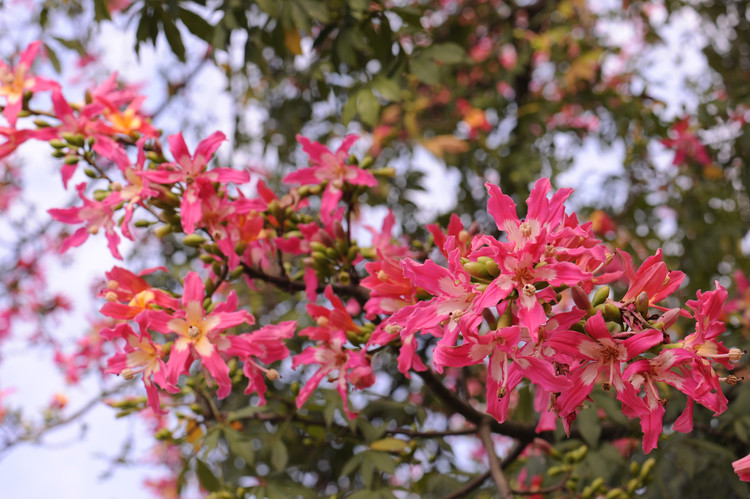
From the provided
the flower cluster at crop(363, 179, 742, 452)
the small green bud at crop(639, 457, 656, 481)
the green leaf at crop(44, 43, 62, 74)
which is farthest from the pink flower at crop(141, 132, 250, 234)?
the small green bud at crop(639, 457, 656, 481)

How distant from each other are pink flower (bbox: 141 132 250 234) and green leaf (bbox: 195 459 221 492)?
734 mm

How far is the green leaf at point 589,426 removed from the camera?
1678mm

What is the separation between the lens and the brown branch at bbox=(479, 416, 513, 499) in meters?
1.48

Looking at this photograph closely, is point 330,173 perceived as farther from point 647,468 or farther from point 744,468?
point 647,468

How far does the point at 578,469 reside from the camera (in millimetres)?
1790

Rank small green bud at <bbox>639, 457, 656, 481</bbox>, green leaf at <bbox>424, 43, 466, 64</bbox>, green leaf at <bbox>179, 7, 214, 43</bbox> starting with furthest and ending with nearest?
green leaf at <bbox>424, 43, 466, 64</bbox>
green leaf at <bbox>179, 7, 214, 43</bbox>
small green bud at <bbox>639, 457, 656, 481</bbox>

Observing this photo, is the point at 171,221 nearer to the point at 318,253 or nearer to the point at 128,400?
the point at 318,253

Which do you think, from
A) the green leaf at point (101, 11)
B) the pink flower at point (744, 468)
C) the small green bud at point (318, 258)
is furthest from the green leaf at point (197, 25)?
the pink flower at point (744, 468)

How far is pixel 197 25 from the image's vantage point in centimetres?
172

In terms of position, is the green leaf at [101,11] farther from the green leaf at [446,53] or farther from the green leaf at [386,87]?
the green leaf at [446,53]

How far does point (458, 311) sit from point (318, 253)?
52 cm

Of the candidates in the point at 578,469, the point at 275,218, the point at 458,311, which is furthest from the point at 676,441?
the point at 275,218

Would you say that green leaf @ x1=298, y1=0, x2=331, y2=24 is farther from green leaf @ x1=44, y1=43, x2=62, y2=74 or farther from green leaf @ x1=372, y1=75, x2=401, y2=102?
green leaf @ x1=44, y1=43, x2=62, y2=74

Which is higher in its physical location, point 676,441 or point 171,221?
point 171,221
